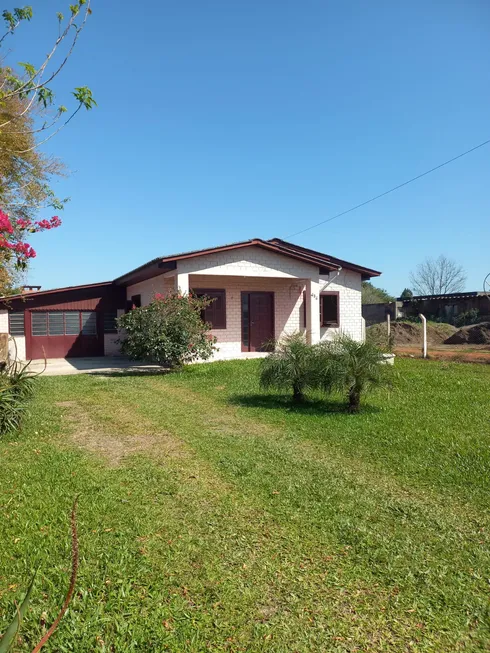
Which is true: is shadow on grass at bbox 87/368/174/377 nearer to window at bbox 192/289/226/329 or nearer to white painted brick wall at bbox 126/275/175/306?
white painted brick wall at bbox 126/275/175/306

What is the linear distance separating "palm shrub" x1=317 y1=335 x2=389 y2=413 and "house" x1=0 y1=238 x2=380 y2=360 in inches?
270

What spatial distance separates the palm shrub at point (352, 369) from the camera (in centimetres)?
730

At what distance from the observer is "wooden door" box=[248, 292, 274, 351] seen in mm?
16906

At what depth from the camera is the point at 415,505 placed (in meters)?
4.08

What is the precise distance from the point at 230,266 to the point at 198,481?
34.3ft

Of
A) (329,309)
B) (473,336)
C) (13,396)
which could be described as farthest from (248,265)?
(473,336)

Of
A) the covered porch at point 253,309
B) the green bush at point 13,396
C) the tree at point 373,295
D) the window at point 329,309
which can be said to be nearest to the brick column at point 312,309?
the covered porch at point 253,309

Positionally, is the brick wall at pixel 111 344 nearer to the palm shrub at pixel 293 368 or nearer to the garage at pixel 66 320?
the garage at pixel 66 320

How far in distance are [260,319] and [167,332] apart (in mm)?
5389

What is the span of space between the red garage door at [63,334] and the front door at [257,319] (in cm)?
623

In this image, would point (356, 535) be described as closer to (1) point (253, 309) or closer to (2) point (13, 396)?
(2) point (13, 396)

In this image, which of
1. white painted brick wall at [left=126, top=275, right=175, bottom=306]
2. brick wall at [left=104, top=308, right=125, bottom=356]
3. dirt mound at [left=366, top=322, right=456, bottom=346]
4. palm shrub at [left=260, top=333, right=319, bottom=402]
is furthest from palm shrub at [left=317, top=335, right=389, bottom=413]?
dirt mound at [left=366, top=322, right=456, bottom=346]

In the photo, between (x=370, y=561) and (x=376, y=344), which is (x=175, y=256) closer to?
(x=376, y=344)

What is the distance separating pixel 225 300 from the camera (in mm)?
16266
